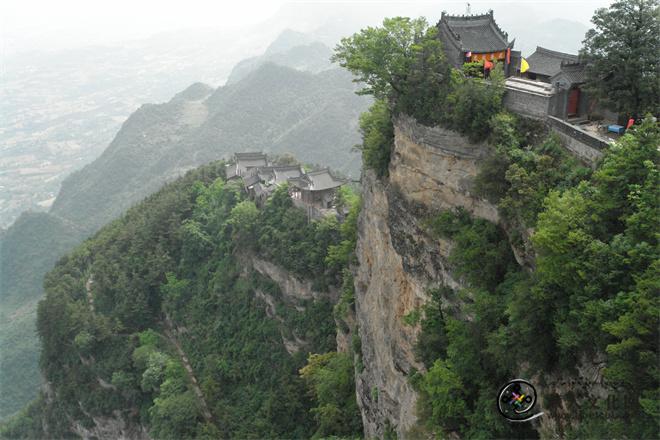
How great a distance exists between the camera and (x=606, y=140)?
1678cm

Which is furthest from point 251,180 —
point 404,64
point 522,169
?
point 522,169

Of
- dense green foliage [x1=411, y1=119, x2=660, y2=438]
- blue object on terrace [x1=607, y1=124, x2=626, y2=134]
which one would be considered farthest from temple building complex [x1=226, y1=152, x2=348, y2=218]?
blue object on terrace [x1=607, y1=124, x2=626, y2=134]

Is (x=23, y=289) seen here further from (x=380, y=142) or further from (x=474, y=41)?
(x=474, y=41)

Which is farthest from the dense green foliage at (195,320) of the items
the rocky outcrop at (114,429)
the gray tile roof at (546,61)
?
the gray tile roof at (546,61)

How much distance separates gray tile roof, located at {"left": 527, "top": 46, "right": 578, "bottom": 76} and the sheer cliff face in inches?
207

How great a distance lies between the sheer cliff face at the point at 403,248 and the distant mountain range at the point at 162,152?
5486cm

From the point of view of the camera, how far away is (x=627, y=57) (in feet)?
59.3

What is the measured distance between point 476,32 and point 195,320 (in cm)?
3218

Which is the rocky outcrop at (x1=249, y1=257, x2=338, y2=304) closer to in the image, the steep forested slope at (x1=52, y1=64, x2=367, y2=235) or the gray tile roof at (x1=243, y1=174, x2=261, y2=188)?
the gray tile roof at (x1=243, y1=174, x2=261, y2=188)

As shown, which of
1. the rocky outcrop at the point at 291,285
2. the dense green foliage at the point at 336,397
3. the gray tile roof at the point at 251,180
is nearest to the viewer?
the dense green foliage at the point at 336,397

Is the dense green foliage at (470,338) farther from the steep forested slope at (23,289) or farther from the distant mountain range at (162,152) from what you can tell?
the distant mountain range at (162,152)

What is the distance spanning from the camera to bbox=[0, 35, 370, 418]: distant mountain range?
7762 centimetres

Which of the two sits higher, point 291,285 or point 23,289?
point 291,285

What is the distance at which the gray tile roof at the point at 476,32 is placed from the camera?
72.7 ft
